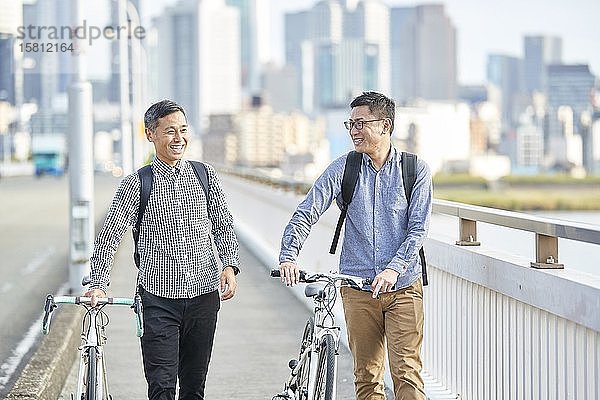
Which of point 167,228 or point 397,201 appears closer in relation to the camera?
point 397,201

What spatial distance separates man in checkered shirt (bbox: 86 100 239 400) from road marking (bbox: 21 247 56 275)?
46.3ft

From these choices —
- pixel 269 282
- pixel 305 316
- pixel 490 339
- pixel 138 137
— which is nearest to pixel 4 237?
pixel 269 282

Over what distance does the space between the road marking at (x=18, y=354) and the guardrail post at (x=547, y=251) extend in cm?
486

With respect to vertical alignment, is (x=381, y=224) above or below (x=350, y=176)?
below

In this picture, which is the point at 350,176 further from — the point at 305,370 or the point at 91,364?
the point at 91,364

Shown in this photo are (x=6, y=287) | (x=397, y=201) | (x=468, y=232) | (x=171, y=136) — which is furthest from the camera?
(x=6, y=287)

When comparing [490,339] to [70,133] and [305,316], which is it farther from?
[70,133]

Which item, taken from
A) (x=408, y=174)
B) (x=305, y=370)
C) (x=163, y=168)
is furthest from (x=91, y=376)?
(x=408, y=174)

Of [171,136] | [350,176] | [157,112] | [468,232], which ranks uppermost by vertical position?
[157,112]

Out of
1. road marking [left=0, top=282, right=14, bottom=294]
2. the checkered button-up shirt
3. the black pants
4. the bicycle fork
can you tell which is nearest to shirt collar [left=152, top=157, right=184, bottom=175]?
the checkered button-up shirt

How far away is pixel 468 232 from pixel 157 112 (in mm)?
2026

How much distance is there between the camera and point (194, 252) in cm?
664

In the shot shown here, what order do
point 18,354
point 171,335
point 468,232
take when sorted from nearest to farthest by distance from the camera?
point 171,335 < point 468,232 < point 18,354

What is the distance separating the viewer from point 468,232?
7633 millimetres
